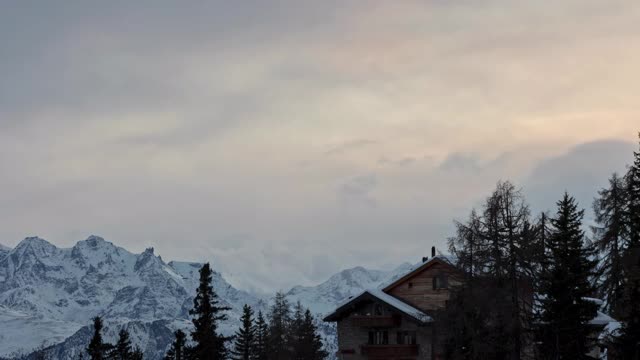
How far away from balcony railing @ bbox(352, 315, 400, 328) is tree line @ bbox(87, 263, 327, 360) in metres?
11.0

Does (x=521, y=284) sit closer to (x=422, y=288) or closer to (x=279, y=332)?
(x=422, y=288)

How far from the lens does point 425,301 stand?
79.1 metres

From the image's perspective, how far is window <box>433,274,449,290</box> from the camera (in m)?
75.1

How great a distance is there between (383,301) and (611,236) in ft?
62.2

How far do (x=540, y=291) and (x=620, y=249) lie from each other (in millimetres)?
18403

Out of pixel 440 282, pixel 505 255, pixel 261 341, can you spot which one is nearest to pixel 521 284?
pixel 505 255

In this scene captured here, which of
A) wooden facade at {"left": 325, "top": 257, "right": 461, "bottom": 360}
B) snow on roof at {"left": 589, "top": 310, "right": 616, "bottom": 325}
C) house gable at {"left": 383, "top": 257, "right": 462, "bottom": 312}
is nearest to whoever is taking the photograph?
snow on roof at {"left": 589, "top": 310, "right": 616, "bottom": 325}

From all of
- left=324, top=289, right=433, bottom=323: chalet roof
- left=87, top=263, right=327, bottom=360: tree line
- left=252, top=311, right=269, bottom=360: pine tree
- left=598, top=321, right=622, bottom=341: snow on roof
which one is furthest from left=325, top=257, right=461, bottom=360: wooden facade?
left=252, top=311, right=269, bottom=360: pine tree

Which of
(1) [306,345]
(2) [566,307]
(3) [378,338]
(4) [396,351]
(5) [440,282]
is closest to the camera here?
(2) [566,307]

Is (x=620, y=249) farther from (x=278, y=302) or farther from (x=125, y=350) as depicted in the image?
(x=278, y=302)

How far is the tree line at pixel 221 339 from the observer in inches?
2958

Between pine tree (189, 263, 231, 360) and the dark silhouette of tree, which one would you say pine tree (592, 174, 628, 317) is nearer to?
the dark silhouette of tree

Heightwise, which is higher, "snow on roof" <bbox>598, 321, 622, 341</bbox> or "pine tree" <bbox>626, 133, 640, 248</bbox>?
"pine tree" <bbox>626, 133, 640, 248</bbox>

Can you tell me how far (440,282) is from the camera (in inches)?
3071
